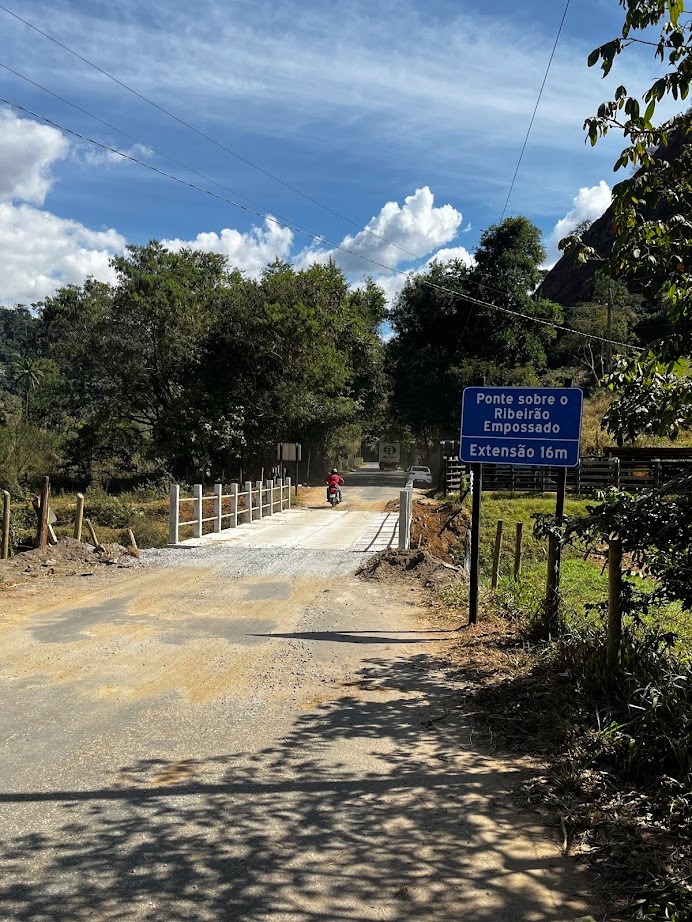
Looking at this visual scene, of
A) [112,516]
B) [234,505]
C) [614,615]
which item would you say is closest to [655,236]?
[614,615]

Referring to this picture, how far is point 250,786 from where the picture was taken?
410cm

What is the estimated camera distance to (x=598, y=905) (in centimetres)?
303

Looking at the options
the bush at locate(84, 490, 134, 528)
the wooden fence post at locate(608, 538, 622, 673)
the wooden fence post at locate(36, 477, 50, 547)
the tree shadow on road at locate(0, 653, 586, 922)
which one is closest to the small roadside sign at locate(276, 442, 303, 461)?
the bush at locate(84, 490, 134, 528)

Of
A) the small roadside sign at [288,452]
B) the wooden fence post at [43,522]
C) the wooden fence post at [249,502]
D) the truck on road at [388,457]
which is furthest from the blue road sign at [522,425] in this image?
the truck on road at [388,457]

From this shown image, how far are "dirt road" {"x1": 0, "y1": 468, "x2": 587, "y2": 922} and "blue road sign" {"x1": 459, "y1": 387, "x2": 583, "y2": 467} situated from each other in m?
2.25

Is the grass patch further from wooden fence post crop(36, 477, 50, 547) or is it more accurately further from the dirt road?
the dirt road

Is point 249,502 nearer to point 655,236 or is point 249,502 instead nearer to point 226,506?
point 226,506

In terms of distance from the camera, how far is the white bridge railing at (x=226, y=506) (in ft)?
49.1

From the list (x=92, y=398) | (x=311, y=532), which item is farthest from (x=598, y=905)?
(x=92, y=398)

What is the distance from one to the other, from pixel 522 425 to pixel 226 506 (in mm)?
18150

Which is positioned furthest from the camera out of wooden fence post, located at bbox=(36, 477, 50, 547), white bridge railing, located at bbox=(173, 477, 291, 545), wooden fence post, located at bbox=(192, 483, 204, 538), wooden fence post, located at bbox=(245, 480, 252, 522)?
wooden fence post, located at bbox=(245, 480, 252, 522)

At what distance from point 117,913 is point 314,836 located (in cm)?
101

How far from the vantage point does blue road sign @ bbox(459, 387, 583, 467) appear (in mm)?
7793

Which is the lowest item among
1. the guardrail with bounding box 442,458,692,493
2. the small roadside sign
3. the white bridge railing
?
the white bridge railing
